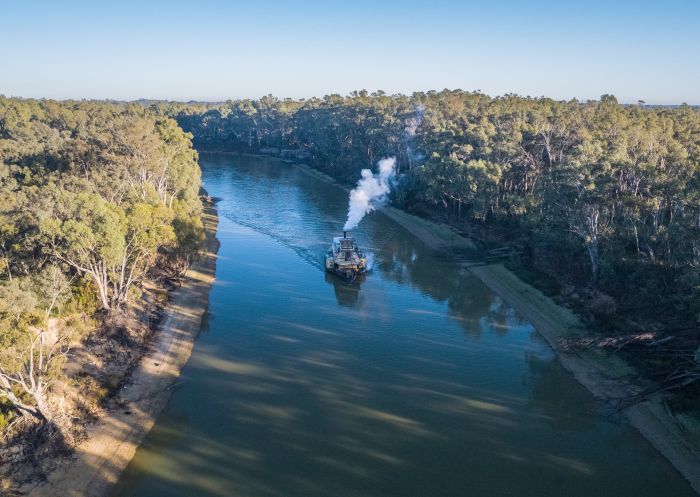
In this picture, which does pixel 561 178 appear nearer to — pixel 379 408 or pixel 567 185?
pixel 567 185

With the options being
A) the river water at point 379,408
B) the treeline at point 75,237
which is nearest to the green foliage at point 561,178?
the river water at point 379,408

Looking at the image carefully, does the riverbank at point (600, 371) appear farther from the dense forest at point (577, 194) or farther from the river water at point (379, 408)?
the dense forest at point (577, 194)

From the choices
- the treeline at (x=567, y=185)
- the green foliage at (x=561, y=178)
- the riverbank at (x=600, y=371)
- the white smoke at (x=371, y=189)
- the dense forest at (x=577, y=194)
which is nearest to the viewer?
the riverbank at (x=600, y=371)

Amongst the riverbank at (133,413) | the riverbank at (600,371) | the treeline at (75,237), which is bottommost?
the riverbank at (133,413)

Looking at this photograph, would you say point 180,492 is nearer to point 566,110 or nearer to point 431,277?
point 431,277

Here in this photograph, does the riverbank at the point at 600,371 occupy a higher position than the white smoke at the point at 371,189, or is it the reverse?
the white smoke at the point at 371,189

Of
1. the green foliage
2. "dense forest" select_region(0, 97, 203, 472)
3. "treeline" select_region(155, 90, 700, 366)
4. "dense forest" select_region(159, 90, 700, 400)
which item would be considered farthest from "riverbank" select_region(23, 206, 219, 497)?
the green foliage

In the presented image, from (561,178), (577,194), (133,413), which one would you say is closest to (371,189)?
(561,178)

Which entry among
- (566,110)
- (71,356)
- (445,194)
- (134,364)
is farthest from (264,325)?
(566,110)
